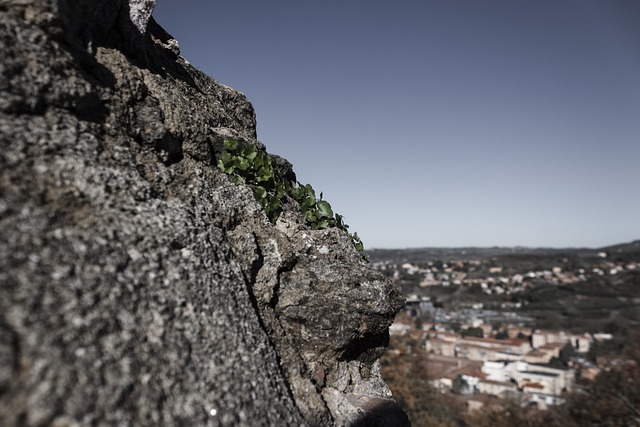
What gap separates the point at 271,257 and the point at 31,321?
2108 mm

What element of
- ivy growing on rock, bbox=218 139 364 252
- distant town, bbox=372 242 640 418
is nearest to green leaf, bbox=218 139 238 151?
ivy growing on rock, bbox=218 139 364 252

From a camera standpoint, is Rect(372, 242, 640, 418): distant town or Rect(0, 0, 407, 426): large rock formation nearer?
Rect(0, 0, 407, 426): large rock formation

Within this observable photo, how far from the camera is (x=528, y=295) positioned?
110 m

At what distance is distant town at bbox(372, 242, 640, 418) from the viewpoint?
46188 millimetres

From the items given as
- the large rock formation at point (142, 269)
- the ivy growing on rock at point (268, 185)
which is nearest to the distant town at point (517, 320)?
the ivy growing on rock at point (268, 185)

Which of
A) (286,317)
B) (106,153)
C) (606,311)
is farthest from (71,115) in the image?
(606,311)

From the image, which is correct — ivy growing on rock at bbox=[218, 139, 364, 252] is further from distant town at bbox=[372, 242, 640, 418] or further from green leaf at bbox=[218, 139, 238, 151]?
distant town at bbox=[372, 242, 640, 418]

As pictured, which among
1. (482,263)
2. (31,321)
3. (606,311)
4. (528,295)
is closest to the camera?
(31,321)

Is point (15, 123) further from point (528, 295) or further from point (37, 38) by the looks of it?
point (528, 295)

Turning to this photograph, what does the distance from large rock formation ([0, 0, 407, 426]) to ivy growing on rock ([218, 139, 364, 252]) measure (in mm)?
161

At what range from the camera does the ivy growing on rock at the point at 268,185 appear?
4035mm

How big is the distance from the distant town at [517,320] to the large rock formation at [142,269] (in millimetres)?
14658

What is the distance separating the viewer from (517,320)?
92188 mm

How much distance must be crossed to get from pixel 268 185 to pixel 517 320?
9881cm
